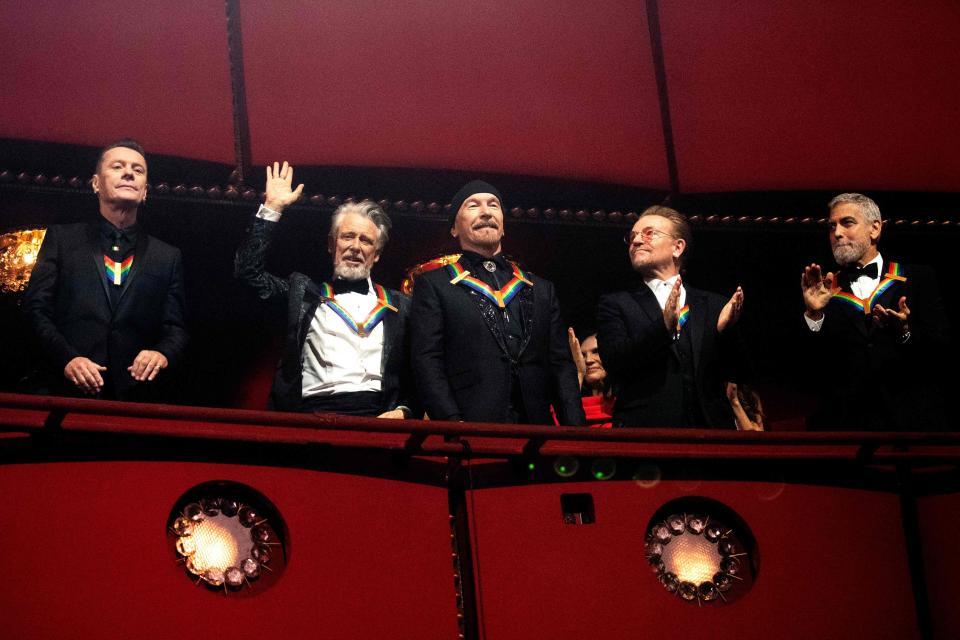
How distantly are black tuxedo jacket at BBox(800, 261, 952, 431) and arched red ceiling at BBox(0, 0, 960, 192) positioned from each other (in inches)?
42.4

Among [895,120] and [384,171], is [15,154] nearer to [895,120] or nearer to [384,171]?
[384,171]

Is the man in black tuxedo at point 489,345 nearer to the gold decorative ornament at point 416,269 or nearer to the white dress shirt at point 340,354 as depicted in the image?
the white dress shirt at point 340,354

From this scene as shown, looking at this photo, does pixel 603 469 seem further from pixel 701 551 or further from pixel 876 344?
pixel 876 344

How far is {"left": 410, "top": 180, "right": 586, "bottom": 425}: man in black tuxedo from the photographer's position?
2.65m

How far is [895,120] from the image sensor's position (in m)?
4.16

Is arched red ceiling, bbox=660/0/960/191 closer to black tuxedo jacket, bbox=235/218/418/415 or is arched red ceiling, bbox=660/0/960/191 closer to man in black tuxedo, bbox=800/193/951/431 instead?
man in black tuxedo, bbox=800/193/951/431

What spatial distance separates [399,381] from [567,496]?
794mm

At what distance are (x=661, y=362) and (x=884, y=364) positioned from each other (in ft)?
2.05

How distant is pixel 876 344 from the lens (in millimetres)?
2941

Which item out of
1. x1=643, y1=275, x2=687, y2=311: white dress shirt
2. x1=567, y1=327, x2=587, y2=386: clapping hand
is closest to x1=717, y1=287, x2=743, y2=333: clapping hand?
x1=643, y1=275, x2=687, y2=311: white dress shirt

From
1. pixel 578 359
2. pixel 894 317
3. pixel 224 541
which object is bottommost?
pixel 224 541

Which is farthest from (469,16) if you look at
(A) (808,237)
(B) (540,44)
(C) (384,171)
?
(A) (808,237)

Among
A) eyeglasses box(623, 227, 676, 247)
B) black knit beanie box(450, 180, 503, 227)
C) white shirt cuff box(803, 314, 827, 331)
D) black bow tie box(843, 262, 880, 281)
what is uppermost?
black knit beanie box(450, 180, 503, 227)

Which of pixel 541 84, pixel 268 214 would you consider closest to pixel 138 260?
pixel 268 214
